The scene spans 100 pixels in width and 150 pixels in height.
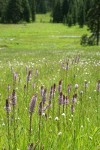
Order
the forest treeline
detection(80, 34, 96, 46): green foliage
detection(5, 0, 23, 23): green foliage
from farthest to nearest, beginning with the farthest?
detection(5, 0, 23, 23): green foliage
the forest treeline
detection(80, 34, 96, 46): green foliage

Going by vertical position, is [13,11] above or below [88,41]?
below

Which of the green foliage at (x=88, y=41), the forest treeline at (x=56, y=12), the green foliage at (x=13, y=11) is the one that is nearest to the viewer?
the green foliage at (x=88, y=41)

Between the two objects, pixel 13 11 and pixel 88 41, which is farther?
pixel 13 11

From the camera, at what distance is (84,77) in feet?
37.3

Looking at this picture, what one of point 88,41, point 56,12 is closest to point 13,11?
point 56,12

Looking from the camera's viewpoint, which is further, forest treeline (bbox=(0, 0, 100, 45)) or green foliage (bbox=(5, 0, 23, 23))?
green foliage (bbox=(5, 0, 23, 23))

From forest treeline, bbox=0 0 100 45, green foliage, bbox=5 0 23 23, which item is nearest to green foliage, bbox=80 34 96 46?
forest treeline, bbox=0 0 100 45

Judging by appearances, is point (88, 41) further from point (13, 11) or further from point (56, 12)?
point (56, 12)

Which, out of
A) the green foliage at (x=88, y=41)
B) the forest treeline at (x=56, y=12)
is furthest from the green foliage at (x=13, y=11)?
the green foliage at (x=88, y=41)

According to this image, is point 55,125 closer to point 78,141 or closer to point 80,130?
point 80,130

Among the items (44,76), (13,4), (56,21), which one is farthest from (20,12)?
(44,76)

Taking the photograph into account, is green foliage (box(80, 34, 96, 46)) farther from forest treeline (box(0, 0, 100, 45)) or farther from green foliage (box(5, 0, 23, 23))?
green foliage (box(5, 0, 23, 23))

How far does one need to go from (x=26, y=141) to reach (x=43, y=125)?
80 centimetres

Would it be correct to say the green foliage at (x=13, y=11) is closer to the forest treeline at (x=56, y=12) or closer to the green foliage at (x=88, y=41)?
the forest treeline at (x=56, y=12)
